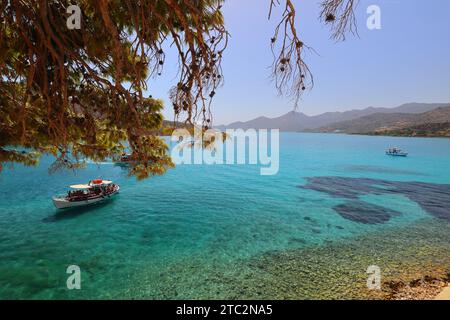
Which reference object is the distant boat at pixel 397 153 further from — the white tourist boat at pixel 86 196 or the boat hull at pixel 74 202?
the boat hull at pixel 74 202

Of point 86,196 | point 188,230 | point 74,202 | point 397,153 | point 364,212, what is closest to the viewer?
point 188,230

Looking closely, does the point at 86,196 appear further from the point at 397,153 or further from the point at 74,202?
the point at 397,153

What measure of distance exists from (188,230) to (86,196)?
10.2 m

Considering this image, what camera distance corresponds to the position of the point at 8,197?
20.5 metres

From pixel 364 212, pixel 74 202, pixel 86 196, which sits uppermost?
pixel 86 196

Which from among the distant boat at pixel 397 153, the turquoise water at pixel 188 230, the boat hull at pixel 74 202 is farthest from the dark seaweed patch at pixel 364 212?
the distant boat at pixel 397 153

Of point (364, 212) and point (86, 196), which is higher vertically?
point (86, 196)

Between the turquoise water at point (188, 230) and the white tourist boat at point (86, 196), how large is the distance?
838mm

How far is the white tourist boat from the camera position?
17577 mm

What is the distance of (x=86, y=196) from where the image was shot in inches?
741

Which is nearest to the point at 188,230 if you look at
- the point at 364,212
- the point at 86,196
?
the point at 86,196

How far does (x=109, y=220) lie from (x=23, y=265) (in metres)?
6.02
